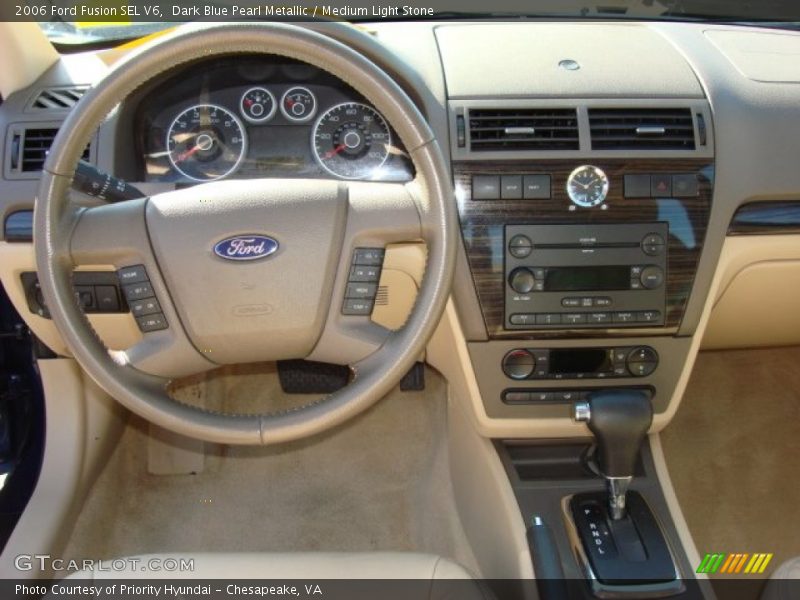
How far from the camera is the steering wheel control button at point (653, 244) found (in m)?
1.67

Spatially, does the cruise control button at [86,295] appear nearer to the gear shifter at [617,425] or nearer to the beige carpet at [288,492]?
the beige carpet at [288,492]

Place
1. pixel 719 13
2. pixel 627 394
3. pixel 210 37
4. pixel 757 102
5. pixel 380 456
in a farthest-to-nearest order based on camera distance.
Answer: pixel 380 456, pixel 719 13, pixel 757 102, pixel 627 394, pixel 210 37

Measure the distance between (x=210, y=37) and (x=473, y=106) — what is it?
60 cm

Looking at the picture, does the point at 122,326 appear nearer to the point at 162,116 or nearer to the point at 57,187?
the point at 162,116

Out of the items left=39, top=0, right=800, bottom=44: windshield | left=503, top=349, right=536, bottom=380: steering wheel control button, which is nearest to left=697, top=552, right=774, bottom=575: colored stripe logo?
left=503, top=349, right=536, bottom=380: steering wheel control button

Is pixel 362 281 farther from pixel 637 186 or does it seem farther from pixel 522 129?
pixel 637 186

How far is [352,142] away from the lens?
65.8 inches

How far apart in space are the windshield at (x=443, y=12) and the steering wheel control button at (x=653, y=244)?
25.2 inches

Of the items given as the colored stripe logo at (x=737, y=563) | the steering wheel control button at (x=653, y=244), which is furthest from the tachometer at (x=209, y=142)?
the colored stripe logo at (x=737, y=563)

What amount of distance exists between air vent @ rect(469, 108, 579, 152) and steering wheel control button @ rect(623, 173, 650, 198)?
126mm

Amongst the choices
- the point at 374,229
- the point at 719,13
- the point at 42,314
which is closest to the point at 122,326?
the point at 42,314

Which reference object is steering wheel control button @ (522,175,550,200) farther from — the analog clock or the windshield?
the windshield

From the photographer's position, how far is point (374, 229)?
1.34 meters

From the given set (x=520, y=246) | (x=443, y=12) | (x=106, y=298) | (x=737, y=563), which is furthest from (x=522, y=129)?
(x=737, y=563)
